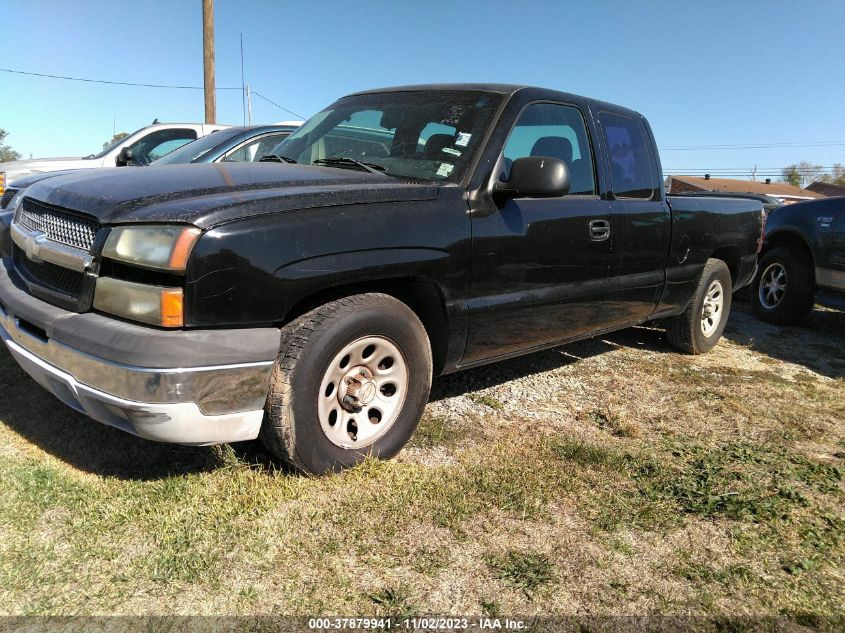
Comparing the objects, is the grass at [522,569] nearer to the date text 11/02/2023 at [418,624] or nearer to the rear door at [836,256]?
the date text 11/02/2023 at [418,624]

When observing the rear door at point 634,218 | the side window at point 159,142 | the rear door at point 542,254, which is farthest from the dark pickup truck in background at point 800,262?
the side window at point 159,142

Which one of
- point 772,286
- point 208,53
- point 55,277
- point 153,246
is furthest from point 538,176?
point 208,53

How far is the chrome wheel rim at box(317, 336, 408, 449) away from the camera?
2.78 meters

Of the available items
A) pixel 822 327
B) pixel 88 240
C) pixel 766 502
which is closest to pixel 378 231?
pixel 88 240

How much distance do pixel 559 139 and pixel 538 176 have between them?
90cm

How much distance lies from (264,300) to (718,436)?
→ 2638 millimetres

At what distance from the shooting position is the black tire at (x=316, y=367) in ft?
8.48

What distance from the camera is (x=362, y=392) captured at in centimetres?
287

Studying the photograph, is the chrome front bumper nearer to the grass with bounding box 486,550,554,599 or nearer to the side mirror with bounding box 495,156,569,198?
the grass with bounding box 486,550,554,599

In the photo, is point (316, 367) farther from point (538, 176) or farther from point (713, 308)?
point (713, 308)

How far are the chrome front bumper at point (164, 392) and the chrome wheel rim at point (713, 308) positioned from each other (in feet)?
13.5

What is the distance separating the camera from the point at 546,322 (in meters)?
3.73

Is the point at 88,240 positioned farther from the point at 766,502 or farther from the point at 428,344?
the point at 766,502

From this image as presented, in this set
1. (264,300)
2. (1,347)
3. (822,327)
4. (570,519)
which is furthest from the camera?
(822,327)
